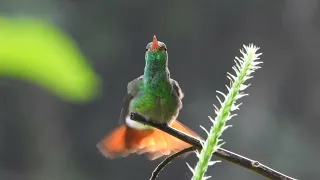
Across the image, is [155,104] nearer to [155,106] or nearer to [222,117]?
[155,106]

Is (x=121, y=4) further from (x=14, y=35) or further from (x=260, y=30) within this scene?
(x=14, y=35)

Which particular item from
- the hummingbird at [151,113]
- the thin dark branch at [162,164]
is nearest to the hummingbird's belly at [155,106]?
the hummingbird at [151,113]

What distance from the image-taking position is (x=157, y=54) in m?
0.84

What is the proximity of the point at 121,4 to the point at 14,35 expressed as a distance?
15.4 feet

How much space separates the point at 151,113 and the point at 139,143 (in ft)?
0.21

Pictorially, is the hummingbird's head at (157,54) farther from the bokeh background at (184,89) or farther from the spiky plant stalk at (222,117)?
the bokeh background at (184,89)

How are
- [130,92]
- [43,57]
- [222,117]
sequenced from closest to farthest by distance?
[222,117], [43,57], [130,92]

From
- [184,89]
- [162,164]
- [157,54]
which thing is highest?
[184,89]

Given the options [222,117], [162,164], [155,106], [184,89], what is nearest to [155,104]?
[155,106]

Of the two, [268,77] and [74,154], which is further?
[268,77]

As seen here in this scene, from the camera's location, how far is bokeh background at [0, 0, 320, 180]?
4637 millimetres

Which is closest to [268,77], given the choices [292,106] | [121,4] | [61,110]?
[292,106]

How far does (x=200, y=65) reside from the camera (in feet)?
17.0

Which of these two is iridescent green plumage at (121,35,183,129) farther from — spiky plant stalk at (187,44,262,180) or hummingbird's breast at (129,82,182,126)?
spiky plant stalk at (187,44,262,180)
